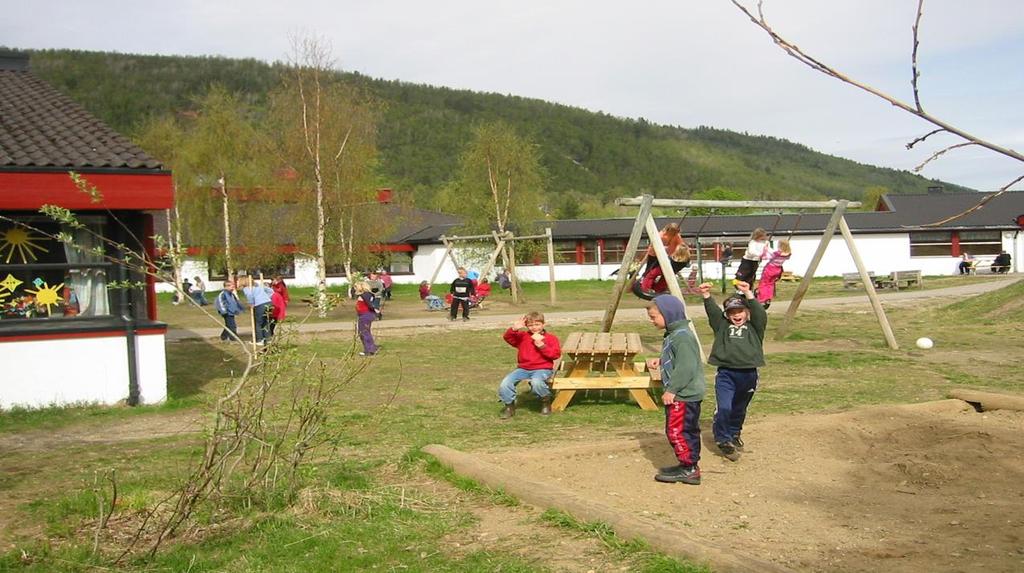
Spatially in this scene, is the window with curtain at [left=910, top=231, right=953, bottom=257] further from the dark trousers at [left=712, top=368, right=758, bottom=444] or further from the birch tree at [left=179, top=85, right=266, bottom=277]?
the dark trousers at [left=712, top=368, right=758, bottom=444]

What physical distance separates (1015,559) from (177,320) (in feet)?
93.7

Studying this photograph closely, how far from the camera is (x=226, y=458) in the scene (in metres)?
6.36

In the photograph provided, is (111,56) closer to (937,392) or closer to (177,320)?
(177,320)

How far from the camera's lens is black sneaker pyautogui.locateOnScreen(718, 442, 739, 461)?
795cm

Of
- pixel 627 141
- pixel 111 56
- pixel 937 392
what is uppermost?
pixel 111 56

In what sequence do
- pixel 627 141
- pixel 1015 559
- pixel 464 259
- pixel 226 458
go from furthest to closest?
pixel 627 141
pixel 464 259
pixel 226 458
pixel 1015 559

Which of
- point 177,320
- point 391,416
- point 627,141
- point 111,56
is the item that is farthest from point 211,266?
point 111,56

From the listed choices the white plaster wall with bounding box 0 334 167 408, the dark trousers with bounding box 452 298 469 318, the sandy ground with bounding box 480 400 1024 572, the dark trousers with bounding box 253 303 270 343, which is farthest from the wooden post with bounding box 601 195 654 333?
the dark trousers with bounding box 452 298 469 318

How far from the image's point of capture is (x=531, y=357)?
11055mm

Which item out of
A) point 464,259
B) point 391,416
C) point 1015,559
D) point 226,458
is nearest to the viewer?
point 1015,559

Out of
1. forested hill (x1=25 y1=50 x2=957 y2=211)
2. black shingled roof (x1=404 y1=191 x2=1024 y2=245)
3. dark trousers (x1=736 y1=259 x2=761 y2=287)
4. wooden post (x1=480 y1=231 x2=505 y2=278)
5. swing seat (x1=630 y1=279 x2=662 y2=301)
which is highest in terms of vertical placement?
forested hill (x1=25 y1=50 x2=957 y2=211)

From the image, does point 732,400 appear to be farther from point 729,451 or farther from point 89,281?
point 89,281

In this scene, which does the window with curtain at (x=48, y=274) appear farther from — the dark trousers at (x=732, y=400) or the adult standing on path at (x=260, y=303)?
the dark trousers at (x=732, y=400)

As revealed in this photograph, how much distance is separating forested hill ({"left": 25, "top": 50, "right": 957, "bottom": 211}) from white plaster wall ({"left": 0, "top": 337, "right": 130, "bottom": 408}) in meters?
115
